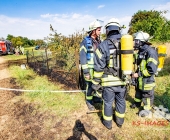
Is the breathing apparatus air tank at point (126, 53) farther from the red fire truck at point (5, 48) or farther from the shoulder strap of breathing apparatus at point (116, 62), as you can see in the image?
the red fire truck at point (5, 48)

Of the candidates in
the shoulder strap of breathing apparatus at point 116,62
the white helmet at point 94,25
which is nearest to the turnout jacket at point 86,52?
the white helmet at point 94,25

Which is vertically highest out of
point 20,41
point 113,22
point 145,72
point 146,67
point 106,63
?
point 20,41

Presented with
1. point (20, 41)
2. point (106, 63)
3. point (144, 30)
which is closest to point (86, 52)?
point (106, 63)

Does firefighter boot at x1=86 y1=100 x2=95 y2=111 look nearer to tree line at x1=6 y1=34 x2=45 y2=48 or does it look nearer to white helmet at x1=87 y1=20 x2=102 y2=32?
white helmet at x1=87 y1=20 x2=102 y2=32

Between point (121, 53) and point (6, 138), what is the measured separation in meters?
2.88

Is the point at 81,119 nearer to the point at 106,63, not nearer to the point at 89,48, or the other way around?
the point at 106,63

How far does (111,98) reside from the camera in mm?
3148

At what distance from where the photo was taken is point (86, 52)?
3787mm

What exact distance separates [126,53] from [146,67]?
1069 mm

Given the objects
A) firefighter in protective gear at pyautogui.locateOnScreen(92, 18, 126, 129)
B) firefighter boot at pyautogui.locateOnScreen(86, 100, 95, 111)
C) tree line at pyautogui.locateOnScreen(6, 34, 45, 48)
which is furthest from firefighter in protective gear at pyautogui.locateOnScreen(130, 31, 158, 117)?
tree line at pyautogui.locateOnScreen(6, 34, 45, 48)

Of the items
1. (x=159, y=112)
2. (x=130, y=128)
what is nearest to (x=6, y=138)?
(x=130, y=128)

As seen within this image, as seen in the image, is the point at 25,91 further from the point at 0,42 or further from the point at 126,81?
the point at 0,42

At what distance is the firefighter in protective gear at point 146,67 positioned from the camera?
3.29m

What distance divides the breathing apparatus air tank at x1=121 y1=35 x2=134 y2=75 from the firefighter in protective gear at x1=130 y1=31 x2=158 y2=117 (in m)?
0.84
